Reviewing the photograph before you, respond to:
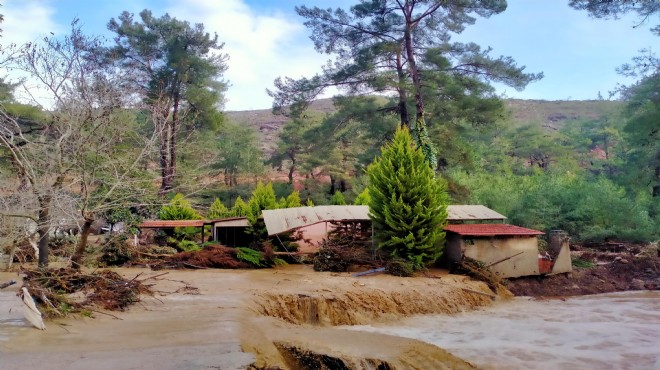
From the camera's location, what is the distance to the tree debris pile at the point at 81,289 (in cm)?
819

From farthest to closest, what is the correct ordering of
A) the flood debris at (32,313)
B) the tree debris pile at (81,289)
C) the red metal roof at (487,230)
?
the red metal roof at (487,230) → the tree debris pile at (81,289) → the flood debris at (32,313)

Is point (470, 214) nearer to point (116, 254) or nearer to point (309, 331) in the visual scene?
point (309, 331)

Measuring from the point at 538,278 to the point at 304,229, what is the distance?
8547mm

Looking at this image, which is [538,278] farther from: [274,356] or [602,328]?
[274,356]

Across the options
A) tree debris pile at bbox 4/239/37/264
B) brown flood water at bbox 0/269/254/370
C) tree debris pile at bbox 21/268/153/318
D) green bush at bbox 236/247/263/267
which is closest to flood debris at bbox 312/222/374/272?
green bush at bbox 236/247/263/267

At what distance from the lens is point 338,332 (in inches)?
381

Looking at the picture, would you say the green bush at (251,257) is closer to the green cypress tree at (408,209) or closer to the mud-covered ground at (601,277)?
the green cypress tree at (408,209)

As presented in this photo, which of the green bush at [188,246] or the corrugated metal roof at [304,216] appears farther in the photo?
the green bush at [188,246]

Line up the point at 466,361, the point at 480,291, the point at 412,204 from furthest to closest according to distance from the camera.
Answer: the point at 412,204 < the point at 480,291 < the point at 466,361

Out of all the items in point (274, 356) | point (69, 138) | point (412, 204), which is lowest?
point (274, 356)

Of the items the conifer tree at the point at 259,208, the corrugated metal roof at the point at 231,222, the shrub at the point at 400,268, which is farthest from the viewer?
the corrugated metal roof at the point at 231,222

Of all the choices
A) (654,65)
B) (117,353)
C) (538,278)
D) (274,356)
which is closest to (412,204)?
(538,278)

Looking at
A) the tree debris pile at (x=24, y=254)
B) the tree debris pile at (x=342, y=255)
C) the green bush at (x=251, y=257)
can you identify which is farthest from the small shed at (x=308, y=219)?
the tree debris pile at (x=24, y=254)

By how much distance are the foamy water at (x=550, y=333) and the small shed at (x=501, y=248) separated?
4.16 ft
